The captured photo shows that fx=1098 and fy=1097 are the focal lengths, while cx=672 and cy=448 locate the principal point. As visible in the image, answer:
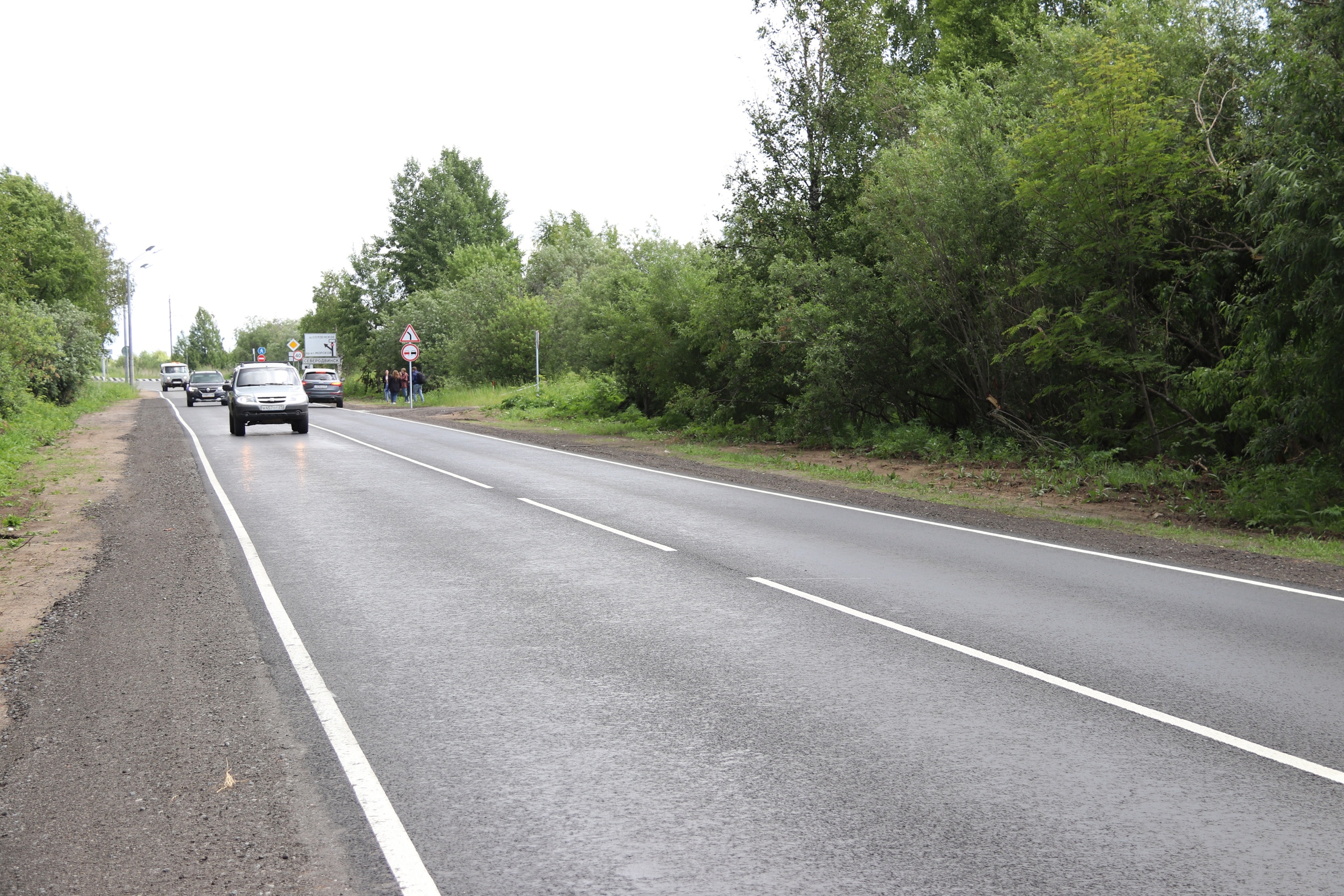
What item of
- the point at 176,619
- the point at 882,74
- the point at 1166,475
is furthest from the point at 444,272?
the point at 176,619

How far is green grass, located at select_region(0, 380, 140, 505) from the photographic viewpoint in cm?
1753

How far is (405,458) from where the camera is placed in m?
22.1

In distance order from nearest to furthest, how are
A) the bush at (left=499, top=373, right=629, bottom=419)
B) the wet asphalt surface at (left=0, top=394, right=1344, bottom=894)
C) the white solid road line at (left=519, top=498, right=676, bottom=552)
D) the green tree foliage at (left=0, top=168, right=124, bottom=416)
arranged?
the wet asphalt surface at (left=0, top=394, right=1344, bottom=894), the white solid road line at (left=519, top=498, right=676, bottom=552), the green tree foliage at (left=0, top=168, right=124, bottom=416), the bush at (left=499, top=373, right=629, bottom=419)

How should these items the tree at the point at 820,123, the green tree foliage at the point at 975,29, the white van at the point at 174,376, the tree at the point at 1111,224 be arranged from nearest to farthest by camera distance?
the tree at the point at 1111,224
the tree at the point at 820,123
the green tree foliage at the point at 975,29
the white van at the point at 174,376

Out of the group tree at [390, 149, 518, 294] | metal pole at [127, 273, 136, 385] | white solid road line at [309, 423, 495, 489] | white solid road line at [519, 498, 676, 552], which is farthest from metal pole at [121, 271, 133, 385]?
white solid road line at [519, 498, 676, 552]

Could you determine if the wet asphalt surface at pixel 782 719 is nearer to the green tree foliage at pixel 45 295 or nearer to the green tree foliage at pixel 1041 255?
the green tree foliage at pixel 1041 255

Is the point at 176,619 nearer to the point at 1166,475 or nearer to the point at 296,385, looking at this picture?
the point at 1166,475

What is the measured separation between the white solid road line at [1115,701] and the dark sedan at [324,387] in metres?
44.8

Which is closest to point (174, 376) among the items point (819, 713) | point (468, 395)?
point (468, 395)

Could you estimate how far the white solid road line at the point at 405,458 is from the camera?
58.2 ft

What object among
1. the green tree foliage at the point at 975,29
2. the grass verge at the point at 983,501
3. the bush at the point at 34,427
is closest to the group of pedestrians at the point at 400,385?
the bush at the point at 34,427

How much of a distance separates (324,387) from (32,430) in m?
22.8

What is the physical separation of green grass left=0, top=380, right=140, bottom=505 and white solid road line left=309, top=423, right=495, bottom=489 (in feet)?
21.0

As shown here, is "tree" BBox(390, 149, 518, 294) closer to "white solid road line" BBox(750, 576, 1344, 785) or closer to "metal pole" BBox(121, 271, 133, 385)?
"metal pole" BBox(121, 271, 133, 385)
